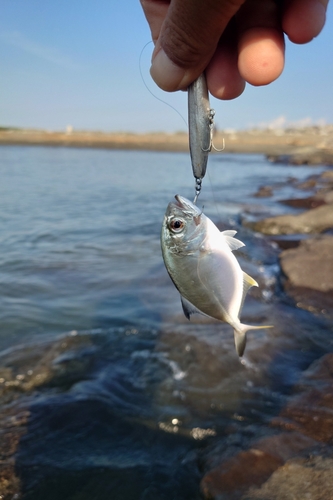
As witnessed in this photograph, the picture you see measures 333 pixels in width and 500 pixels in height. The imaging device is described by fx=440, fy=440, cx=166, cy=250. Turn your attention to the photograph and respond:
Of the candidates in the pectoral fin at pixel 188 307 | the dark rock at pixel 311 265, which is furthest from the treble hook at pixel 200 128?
the dark rock at pixel 311 265

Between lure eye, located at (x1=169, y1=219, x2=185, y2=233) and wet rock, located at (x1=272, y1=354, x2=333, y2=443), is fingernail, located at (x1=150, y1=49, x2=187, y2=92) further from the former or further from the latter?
wet rock, located at (x1=272, y1=354, x2=333, y2=443)

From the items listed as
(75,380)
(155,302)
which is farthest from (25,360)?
(155,302)

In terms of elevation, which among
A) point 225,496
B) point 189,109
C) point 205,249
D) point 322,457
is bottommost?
point 225,496

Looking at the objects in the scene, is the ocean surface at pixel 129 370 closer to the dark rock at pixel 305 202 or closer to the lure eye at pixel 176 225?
the lure eye at pixel 176 225

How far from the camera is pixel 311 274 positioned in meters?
7.50

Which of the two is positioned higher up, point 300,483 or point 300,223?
point 300,223

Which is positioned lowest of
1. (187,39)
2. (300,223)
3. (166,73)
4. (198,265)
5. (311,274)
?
(311,274)

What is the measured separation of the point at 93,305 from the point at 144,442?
12.0 ft

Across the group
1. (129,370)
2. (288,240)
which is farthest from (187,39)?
(288,240)

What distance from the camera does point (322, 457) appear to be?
3.51 metres

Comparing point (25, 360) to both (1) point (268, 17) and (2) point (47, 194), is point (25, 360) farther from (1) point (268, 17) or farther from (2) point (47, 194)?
(2) point (47, 194)

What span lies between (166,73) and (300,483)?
2977mm

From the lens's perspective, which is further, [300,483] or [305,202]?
[305,202]

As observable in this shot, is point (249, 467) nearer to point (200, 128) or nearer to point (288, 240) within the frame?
point (200, 128)
